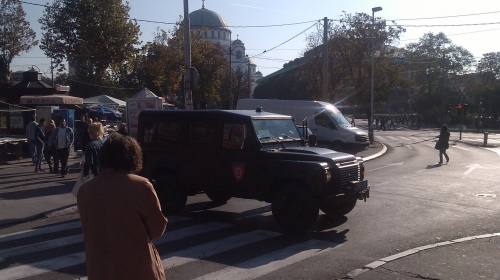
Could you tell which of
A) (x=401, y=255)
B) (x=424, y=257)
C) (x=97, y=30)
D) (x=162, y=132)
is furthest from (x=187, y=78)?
(x=97, y=30)

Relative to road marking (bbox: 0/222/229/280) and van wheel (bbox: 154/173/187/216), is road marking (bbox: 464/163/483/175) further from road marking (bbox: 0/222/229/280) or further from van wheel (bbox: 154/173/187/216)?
road marking (bbox: 0/222/229/280)

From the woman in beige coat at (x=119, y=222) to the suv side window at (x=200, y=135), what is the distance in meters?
6.52

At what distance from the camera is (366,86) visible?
37.7 meters

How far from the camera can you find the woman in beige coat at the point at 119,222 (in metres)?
3.42

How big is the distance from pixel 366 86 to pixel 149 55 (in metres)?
18.5

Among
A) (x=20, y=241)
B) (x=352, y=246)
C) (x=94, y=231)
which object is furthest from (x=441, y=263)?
(x=20, y=241)

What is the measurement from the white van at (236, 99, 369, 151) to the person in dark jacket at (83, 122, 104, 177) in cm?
1564

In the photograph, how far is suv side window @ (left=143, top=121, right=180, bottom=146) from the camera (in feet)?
35.1

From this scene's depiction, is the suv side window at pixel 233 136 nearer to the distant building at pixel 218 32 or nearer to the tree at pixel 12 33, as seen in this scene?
the tree at pixel 12 33

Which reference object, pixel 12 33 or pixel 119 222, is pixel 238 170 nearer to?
pixel 119 222

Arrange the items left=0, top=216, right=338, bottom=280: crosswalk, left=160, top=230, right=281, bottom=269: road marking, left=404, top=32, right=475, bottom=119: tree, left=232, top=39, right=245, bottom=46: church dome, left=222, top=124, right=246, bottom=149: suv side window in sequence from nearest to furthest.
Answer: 1. left=0, top=216, right=338, bottom=280: crosswalk
2. left=160, top=230, right=281, bottom=269: road marking
3. left=222, top=124, right=246, bottom=149: suv side window
4. left=404, top=32, right=475, bottom=119: tree
5. left=232, top=39, right=245, bottom=46: church dome

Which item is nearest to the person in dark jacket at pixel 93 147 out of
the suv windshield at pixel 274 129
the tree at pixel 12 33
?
the suv windshield at pixel 274 129

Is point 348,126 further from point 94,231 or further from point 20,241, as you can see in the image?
point 94,231

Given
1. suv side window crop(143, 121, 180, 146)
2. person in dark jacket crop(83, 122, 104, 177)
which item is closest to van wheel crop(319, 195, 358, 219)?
suv side window crop(143, 121, 180, 146)
